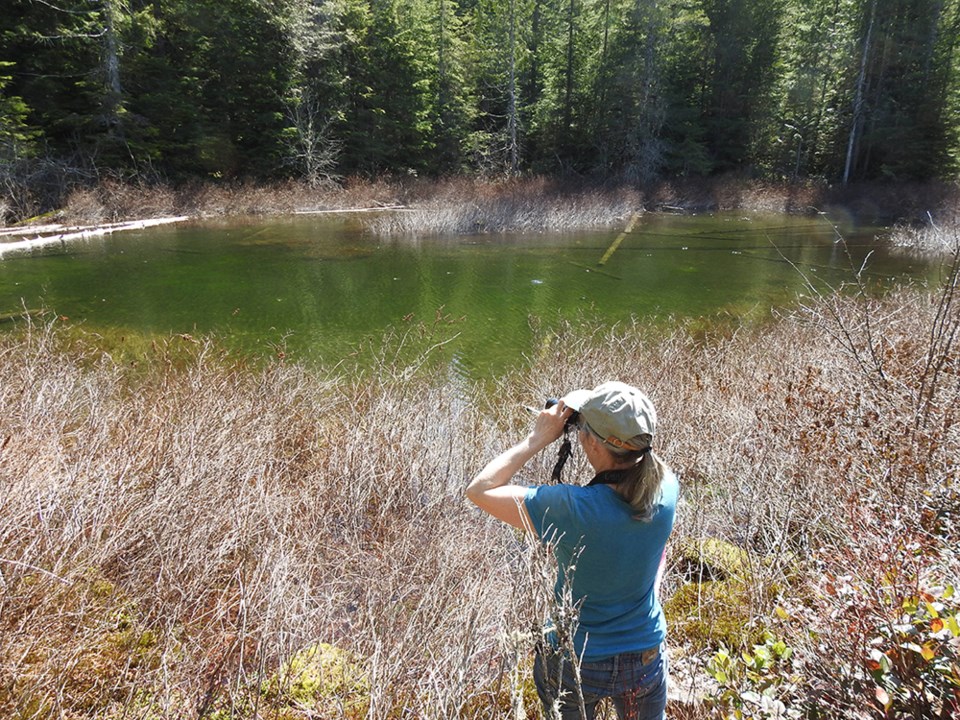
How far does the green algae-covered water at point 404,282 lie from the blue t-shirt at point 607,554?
18.4 feet

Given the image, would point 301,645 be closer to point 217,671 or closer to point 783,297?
point 217,671

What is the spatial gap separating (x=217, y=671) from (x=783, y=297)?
11.7m

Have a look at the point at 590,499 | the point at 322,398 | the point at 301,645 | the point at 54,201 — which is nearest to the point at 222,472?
the point at 301,645

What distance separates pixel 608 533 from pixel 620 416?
35cm

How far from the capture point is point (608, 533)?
5.97ft

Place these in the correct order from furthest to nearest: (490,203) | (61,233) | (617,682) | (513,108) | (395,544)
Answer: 1. (513,108)
2. (490,203)
3. (61,233)
4. (395,544)
5. (617,682)

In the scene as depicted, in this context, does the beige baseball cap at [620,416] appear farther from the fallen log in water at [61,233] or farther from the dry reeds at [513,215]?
the dry reeds at [513,215]

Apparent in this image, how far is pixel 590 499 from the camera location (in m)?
1.82

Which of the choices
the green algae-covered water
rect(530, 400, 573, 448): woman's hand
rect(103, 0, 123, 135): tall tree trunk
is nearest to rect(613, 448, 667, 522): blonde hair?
rect(530, 400, 573, 448): woman's hand

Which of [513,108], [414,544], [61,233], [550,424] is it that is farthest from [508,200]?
[550,424]

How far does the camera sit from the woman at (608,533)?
181 cm

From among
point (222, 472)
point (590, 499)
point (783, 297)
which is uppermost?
point (590, 499)

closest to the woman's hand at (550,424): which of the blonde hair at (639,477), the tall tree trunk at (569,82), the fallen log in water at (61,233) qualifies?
the blonde hair at (639,477)

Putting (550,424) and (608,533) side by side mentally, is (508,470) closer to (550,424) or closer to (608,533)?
(550,424)
